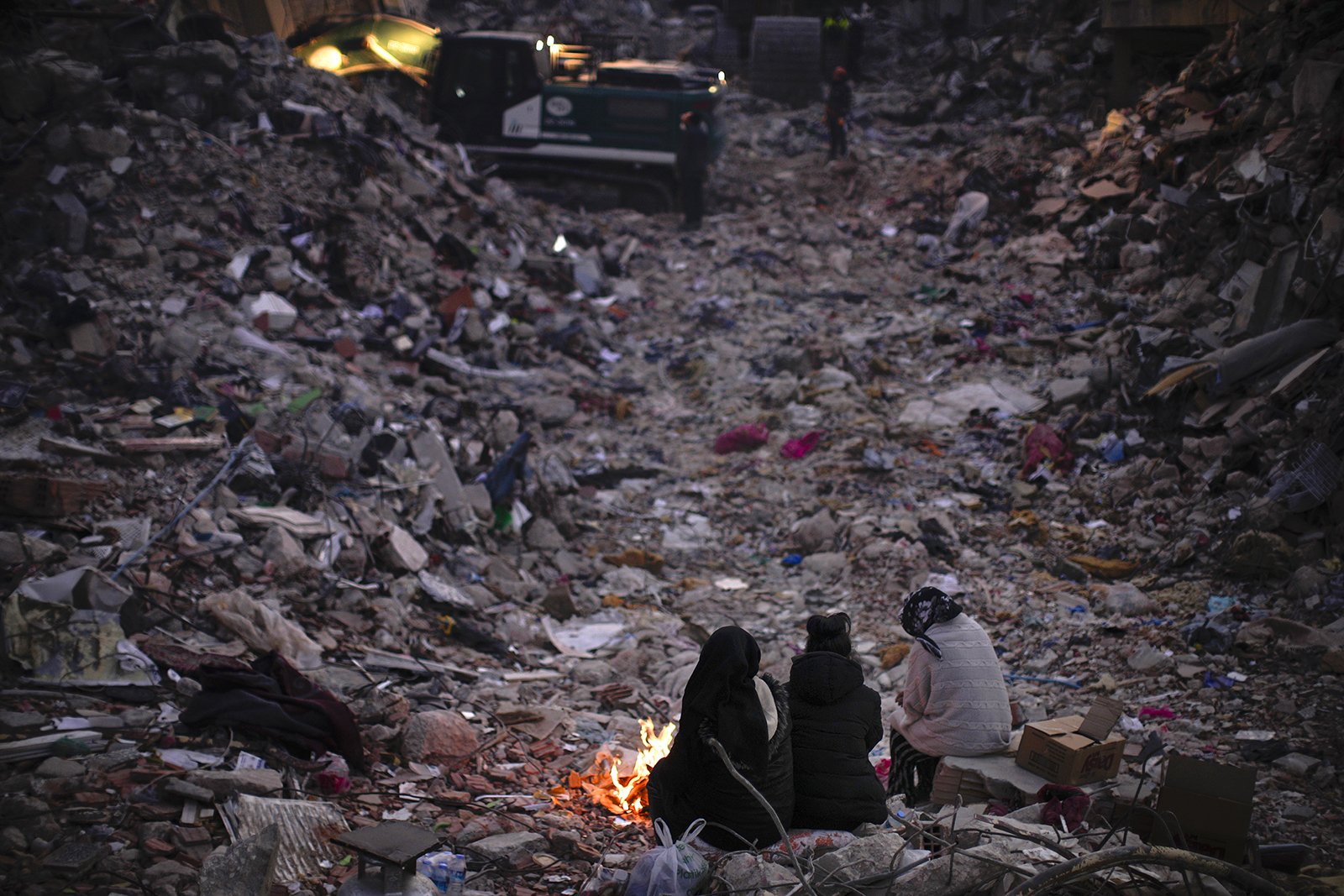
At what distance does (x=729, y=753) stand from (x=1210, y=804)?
5.27 ft

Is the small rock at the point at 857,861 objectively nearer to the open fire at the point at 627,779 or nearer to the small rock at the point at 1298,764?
the open fire at the point at 627,779

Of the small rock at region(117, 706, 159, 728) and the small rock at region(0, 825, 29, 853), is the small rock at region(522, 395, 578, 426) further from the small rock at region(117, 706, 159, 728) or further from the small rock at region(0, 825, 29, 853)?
the small rock at region(0, 825, 29, 853)

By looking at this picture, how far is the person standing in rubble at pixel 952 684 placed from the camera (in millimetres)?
3311

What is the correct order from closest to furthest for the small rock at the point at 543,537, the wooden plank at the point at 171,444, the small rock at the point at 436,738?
the small rock at the point at 436,738 → the wooden plank at the point at 171,444 → the small rock at the point at 543,537

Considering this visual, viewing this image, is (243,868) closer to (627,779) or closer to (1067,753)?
(627,779)

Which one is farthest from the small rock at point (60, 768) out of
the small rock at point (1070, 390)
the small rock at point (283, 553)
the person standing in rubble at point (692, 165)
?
the person standing in rubble at point (692, 165)

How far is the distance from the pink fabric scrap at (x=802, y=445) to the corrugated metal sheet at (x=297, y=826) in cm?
506

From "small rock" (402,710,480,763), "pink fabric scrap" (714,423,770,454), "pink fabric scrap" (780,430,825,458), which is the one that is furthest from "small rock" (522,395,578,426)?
"small rock" (402,710,480,763)

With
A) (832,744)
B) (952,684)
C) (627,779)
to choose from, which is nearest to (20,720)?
(627,779)

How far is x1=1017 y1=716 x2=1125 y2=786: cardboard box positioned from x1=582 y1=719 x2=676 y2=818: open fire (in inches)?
57.7

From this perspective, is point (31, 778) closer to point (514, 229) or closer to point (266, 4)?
point (514, 229)

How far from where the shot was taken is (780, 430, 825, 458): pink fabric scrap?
24.3 ft

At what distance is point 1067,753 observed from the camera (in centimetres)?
312

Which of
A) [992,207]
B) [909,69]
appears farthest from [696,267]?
[909,69]
